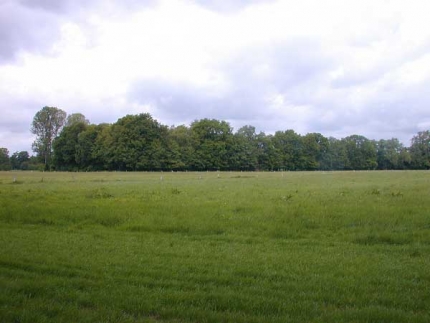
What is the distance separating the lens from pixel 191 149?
119 m

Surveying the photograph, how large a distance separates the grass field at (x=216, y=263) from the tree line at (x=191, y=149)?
3552 inches

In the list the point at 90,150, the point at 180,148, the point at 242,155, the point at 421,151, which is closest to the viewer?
the point at 90,150

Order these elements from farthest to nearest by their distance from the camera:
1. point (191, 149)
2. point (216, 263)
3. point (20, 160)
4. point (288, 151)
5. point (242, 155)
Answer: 1. point (20, 160)
2. point (288, 151)
3. point (242, 155)
4. point (191, 149)
5. point (216, 263)

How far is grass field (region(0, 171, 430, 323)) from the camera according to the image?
643 centimetres

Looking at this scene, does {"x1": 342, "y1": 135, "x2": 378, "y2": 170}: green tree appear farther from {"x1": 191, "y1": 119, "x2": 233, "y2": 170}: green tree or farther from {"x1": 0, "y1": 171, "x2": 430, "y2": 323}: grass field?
{"x1": 0, "y1": 171, "x2": 430, "y2": 323}: grass field

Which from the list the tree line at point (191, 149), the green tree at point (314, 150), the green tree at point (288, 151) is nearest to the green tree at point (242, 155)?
the tree line at point (191, 149)

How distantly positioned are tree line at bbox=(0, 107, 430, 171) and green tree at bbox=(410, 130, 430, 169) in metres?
0.36

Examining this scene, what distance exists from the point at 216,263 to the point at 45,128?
134 m

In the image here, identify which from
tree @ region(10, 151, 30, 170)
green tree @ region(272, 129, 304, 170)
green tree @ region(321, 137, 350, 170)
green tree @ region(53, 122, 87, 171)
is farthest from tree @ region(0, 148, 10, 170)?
green tree @ region(321, 137, 350, 170)

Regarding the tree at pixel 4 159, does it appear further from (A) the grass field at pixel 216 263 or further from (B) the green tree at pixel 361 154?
(A) the grass field at pixel 216 263

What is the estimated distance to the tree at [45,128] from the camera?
421 feet

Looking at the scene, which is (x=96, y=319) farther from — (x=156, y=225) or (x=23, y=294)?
(x=156, y=225)

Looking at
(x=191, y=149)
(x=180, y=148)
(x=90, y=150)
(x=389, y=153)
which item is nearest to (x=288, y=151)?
(x=191, y=149)

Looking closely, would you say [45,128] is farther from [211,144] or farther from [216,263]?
[216,263]
